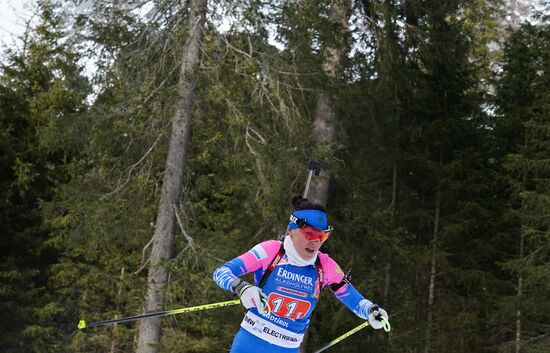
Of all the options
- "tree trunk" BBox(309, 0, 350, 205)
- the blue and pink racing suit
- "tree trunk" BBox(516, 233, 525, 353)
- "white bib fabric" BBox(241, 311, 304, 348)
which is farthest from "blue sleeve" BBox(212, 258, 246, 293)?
"tree trunk" BBox(516, 233, 525, 353)

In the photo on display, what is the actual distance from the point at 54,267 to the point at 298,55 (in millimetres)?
10857

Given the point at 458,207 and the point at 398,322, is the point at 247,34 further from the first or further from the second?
the point at 458,207

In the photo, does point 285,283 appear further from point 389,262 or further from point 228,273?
point 389,262

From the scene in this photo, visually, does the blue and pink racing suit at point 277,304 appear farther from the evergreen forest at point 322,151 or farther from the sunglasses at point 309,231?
the evergreen forest at point 322,151

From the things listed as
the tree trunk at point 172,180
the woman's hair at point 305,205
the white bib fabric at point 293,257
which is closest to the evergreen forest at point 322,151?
the tree trunk at point 172,180

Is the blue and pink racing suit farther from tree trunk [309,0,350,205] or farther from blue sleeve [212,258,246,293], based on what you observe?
tree trunk [309,0,350,205]

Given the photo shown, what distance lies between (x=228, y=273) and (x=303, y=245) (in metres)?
0.60

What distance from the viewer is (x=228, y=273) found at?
4.81 meters

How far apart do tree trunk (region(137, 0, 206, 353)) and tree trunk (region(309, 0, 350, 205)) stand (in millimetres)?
2122

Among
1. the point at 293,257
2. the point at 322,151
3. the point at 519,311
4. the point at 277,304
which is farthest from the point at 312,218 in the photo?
the point at 519,311

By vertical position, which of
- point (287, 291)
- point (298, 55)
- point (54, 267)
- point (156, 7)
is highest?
point (156, 7)

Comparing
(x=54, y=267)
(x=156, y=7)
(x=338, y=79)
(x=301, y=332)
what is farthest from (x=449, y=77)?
(x=301, y=332)

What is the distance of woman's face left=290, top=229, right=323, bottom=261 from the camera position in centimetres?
502

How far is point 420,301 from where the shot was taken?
53.4ft
